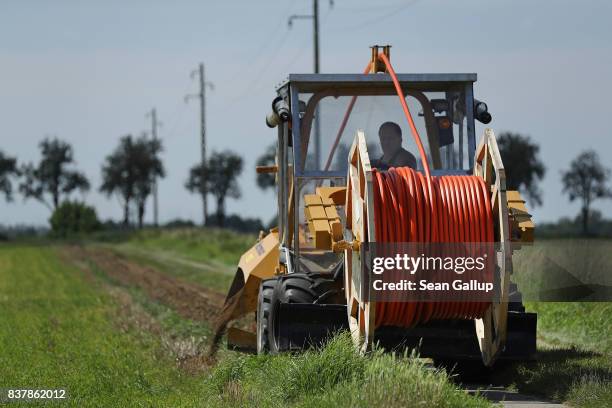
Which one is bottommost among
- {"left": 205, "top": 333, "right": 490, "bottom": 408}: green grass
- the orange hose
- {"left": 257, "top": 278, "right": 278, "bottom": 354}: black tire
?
{"left": 205, "top": 333, "right": 490, "bottom": 408}: green grass

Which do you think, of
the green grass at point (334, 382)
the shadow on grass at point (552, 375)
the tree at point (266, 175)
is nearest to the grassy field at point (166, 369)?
the green grass at point (334, 382)

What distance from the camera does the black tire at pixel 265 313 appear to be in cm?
1217

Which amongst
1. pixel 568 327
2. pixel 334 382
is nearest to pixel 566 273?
pixel 568 327

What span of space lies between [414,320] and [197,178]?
8686 cm

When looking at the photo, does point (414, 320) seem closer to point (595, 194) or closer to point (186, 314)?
point (186, 314)

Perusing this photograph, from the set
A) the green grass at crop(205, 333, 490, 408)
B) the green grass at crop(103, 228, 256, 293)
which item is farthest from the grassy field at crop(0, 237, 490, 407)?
the green grass at crop(103, 228, 256, 293)

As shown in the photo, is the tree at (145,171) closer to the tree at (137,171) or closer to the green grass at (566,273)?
the tree at (137,171)

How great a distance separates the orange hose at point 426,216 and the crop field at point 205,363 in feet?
1.65

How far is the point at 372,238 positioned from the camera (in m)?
10.5

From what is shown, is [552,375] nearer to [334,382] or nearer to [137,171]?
[334,382]

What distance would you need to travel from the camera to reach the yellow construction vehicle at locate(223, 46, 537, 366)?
10.8m

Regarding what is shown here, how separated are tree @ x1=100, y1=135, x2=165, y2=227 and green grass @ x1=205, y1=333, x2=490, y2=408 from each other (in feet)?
294

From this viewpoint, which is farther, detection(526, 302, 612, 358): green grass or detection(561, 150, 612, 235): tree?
detection(561, 150, 612, 235): tree

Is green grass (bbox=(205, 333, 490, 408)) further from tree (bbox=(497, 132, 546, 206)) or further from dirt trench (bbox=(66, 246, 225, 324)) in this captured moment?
tree (bbox=(497, 132, 546, 206))
